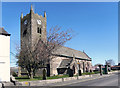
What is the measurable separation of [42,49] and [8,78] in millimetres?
7867

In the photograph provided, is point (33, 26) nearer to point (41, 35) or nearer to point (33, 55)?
point (41, 35)

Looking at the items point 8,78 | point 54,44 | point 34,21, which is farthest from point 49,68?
point 8,78

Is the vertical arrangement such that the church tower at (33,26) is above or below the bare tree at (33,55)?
above

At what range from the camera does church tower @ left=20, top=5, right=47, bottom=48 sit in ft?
119

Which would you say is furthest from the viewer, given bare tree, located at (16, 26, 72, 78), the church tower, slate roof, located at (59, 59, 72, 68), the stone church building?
the church tower

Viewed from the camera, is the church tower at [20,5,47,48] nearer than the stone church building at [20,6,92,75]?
No

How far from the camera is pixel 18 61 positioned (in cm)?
2102

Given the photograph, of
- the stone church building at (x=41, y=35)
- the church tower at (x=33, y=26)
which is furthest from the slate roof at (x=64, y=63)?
the church tower at (x=33, y=26)

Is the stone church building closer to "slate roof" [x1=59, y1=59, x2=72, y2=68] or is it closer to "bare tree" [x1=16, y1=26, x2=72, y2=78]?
"slate roof" [x1=59, y1=59, x2=72, y2=68]

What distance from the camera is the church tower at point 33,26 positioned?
119 feet

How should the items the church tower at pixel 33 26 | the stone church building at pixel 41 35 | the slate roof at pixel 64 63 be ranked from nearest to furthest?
the stone church building at pixel 41 35
the slate roof at pixel 64 63
the church tower at pixel 33 26

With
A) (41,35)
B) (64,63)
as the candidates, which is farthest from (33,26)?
(64,63)

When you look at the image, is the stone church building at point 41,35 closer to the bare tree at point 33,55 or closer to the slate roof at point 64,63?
the slate roof at point 64,63

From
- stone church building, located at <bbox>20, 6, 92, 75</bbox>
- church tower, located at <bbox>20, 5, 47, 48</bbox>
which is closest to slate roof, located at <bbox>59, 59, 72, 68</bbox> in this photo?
stone church building, located at <bbox>20, 6, 92, 75</bbox>
